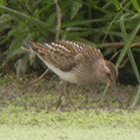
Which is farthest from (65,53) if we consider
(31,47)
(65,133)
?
(65,133)

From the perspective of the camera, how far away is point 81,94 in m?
5.38

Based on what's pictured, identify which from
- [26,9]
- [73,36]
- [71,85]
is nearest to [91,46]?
[73,36]

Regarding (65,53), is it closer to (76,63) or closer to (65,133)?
(76,63)

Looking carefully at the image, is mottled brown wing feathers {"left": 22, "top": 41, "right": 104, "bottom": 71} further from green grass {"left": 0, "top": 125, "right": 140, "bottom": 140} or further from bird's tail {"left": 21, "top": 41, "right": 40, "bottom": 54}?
green grass {"left": 0, "top": 125, "right": 140, "bottom": 140}

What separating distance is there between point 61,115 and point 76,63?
74 cm

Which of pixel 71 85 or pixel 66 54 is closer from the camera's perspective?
pixel 66 54

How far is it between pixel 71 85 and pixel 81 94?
40 centimetres

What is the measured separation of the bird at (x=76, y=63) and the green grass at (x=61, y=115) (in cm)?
28

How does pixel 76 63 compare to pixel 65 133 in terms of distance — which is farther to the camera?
pixel 76 63

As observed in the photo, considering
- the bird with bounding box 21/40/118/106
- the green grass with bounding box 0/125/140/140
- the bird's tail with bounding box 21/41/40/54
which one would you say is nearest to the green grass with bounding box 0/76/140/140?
the green grass with bounding box 0/125/140/140

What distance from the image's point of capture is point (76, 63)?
4906mm

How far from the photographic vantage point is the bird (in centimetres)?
488

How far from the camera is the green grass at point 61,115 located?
3793mm

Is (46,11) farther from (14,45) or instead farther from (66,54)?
(66,54)
